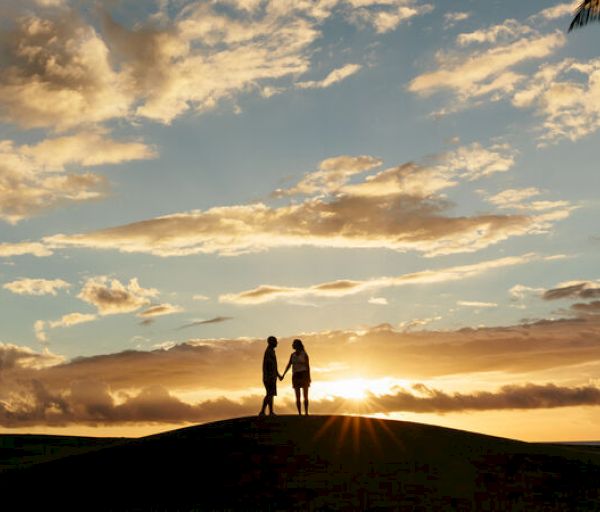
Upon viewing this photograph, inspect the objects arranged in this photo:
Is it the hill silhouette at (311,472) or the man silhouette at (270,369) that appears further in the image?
the man silhouette at (270,369)

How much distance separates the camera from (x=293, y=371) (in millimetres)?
35281

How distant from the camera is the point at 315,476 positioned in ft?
90.5

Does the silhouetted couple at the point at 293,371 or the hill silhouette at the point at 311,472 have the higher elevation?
the silhouetted couple at the point at 293,371

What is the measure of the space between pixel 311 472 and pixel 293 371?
302 inches

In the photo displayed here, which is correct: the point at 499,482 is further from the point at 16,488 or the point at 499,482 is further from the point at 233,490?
the point at 16,488

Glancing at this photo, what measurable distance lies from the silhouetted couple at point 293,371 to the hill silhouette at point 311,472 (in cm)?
120

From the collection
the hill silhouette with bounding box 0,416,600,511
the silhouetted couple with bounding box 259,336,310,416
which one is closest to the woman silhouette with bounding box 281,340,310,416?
the silhouetted couple with bounding box 259,336,310,416

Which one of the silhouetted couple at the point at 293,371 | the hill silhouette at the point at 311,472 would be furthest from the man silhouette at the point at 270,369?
the hill silhouette at the point at 311,472

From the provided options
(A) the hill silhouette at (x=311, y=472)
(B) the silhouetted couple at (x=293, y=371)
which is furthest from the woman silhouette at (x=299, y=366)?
(A) the hill silhouette at (x=311, y=472)

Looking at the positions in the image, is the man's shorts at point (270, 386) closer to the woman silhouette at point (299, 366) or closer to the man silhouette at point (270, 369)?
the man silhouette at point (270, 369)

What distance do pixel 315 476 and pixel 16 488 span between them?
10499mm

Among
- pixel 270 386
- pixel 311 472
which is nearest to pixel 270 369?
pixel 270 386

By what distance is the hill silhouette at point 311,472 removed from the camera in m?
25.8

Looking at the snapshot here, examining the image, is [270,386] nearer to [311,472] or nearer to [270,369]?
[270,369]
